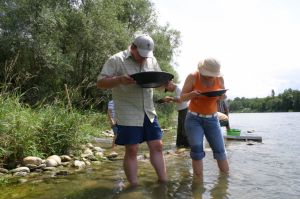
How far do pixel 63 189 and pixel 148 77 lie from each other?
2125 mm

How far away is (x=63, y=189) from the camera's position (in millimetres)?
5371

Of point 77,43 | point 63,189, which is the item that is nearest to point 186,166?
point 63,189

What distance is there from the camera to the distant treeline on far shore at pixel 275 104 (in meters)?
105

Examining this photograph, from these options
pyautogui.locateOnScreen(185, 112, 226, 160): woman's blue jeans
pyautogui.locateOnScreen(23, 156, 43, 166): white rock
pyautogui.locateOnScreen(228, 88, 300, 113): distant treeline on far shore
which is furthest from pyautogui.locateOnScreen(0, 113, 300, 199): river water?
pyautogui.locateOnScreen(228, 88, 300, 113): distant treeline on far shore

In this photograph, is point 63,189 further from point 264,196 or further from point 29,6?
point 29,6

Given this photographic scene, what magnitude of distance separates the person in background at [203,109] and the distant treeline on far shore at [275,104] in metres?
104

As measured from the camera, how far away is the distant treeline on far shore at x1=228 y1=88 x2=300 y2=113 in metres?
105

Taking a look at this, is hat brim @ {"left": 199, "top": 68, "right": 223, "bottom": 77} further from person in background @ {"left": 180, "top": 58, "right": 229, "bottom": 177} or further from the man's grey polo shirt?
the man's grey polo shirt

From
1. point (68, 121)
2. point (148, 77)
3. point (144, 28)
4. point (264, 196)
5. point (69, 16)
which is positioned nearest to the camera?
point (148, 77)

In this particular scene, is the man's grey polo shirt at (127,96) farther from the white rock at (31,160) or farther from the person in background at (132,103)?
the white rock at (31,160)

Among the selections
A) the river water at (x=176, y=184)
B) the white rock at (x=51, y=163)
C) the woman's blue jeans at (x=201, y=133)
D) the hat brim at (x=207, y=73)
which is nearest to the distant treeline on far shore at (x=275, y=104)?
the river water at (x=176, y=184)

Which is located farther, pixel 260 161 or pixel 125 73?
pixel 260 161

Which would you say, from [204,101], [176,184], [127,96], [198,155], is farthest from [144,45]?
[176,184]

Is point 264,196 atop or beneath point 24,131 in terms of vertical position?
beneath
